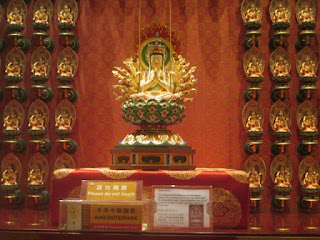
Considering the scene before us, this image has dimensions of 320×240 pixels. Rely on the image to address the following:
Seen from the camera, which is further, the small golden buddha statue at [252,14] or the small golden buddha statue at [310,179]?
the small golden buddha statue at [252,14]

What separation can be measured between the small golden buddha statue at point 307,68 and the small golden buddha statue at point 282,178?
2.76 feet

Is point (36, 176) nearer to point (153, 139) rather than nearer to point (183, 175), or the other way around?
point (153, 139)

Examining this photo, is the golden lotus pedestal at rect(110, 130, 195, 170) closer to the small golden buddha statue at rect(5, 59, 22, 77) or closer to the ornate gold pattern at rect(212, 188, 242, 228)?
the ornate gold pattern at rect(212, 188, 242, 228)

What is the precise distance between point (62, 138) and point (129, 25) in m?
1.21

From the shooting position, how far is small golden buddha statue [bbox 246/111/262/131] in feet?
14.3

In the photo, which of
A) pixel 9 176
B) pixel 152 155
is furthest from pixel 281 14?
pixel 9 176

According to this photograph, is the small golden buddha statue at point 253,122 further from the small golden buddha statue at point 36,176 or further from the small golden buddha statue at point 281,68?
the small golden buddha statue at point 36,176

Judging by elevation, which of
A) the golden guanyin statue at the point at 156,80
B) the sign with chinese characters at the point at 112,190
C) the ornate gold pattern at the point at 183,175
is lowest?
the sign with chinese characters at the point at 112,190

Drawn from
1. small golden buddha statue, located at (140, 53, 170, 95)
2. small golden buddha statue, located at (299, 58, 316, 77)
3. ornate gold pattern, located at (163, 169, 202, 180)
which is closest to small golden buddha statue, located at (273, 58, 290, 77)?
small golden buddha statue, located at (299, 58, 316, 77)

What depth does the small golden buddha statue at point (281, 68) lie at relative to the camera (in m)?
4.37

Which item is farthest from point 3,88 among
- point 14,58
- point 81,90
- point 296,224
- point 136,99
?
point 296,224

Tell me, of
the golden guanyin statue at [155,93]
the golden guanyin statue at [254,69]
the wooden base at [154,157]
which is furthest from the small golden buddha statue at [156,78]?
the golden guanyin statue at [254,69]

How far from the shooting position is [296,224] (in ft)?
11.2

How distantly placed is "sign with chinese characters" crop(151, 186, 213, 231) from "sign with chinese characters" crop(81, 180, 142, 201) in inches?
4.5
